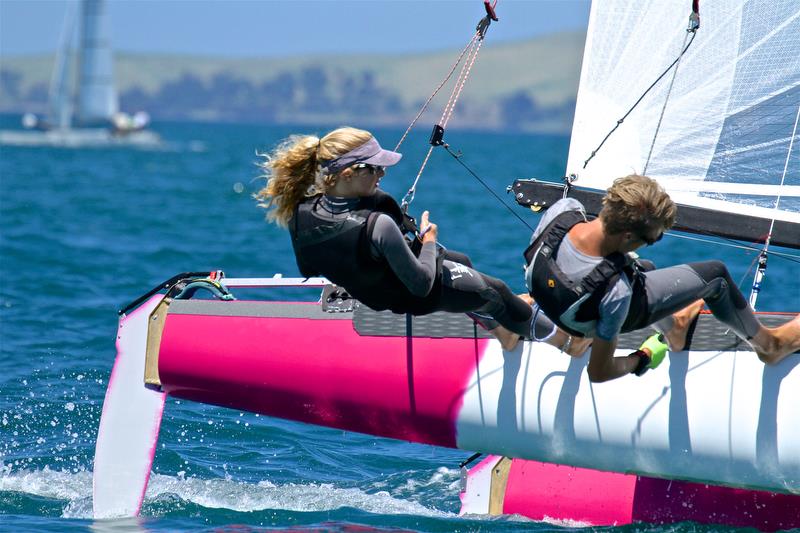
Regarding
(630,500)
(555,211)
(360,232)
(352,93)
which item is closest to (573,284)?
(555,211)

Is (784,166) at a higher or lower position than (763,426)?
higher

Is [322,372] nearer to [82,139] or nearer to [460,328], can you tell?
[460,328]

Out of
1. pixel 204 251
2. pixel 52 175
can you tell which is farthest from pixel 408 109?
pixel 204 251

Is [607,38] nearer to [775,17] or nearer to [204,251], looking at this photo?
[775,17]

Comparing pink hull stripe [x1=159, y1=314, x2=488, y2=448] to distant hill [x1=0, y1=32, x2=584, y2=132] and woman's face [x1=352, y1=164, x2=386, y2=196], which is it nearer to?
woman's face [x1=352, y1=164, x2=386, y2=196]

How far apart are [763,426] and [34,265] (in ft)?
29.6

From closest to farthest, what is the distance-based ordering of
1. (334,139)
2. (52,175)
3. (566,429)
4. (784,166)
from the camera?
(334,139) → (566,429) → (784,166) → (52,175)

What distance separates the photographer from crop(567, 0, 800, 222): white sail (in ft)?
16.0

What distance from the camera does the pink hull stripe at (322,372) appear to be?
4648 millimetres

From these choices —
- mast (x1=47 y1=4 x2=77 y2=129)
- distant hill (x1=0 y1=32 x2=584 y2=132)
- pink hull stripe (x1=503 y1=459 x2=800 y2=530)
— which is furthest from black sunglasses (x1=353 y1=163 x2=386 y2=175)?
distant hill (x1=0 y1=32 x2=584 y2=132)

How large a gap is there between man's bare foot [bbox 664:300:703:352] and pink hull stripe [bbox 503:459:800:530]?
80 cm

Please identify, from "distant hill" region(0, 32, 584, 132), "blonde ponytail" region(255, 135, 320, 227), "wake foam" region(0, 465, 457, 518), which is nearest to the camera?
"blonde ponytail" region(255, 135, 320, 227)

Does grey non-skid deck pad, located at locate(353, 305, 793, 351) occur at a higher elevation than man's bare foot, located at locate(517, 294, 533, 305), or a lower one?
lower

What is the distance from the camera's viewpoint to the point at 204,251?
13875mm
